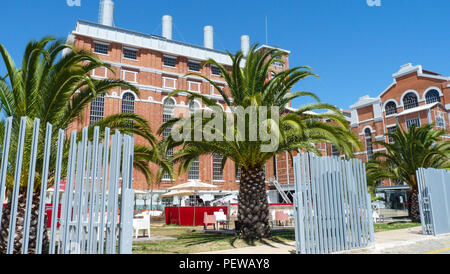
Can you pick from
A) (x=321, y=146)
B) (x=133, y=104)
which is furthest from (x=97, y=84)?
(x=321, y=146)

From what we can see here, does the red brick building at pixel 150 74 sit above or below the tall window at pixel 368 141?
above

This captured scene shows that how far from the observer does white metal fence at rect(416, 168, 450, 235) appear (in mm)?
12836

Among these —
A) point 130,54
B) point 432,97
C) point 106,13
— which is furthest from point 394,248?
point 106,13

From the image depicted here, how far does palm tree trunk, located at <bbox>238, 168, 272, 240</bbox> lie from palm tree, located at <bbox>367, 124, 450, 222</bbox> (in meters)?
10.1

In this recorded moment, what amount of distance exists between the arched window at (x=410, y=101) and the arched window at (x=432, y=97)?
1.08 metres

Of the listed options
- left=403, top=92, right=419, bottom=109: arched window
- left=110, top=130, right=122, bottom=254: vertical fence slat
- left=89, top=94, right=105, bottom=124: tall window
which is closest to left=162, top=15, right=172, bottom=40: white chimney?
left=89, top=94, right=105, bottom=124: tall window

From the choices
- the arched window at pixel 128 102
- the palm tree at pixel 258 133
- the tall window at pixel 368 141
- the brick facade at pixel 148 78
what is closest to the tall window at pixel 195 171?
the brick facade at pixel 148 78

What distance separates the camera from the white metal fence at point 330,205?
8.15m

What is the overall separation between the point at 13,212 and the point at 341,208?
7192mm

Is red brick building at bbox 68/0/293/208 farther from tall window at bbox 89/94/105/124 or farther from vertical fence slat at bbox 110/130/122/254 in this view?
vertical fence slat at bbox 110/130/122/254

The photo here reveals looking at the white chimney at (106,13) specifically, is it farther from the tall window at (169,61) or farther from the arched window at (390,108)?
the arched window at (390,108)

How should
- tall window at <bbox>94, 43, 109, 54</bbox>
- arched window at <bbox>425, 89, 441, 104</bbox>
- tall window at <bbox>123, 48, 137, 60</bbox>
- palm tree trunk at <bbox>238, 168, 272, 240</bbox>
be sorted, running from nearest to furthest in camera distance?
palm tree trunk at <bbox>238, 168, 272, 240</bbox>
tall window at <bbox>94, 43, 109, 54</bbox>
arched window at <bbox>425, 89, 441, 104</bbox>
tall window at <bbox>123, 48, 137, 60</bbox>
